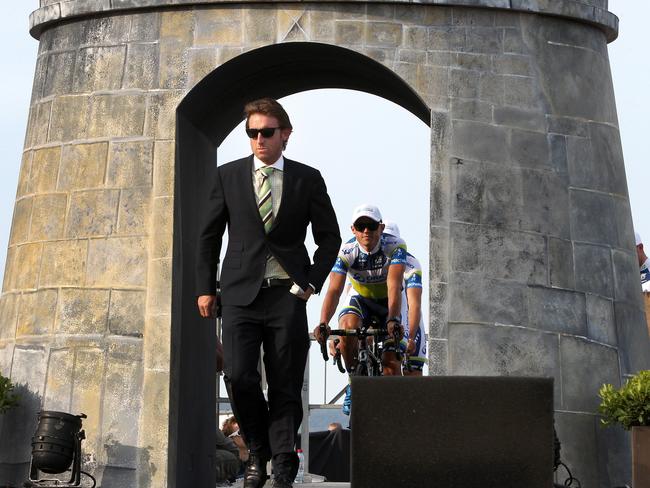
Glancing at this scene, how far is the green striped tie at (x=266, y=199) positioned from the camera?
27.9ft

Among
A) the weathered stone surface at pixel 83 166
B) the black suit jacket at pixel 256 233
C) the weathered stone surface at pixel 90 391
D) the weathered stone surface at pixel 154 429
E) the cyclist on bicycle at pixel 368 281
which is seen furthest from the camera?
the cyclist on bicycle at pixel 368 281

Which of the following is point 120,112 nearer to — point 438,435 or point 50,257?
point 50,257

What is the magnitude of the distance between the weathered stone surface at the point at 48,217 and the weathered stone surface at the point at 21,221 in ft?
0.22

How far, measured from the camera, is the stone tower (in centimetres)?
1038

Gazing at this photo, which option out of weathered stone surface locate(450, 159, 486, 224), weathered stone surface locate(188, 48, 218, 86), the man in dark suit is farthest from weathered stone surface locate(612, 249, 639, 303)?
weathered stone surface locate(188, 48, 218, 86)

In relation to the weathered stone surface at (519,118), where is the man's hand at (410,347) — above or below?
below

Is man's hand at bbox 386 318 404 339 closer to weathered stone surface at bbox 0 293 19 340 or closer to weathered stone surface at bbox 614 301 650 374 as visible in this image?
weathered stone surface at bbox 614 301 650 374

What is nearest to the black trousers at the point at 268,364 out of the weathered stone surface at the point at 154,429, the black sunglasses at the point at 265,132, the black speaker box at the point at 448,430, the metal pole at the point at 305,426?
the black sunglasses at the point at 265,132

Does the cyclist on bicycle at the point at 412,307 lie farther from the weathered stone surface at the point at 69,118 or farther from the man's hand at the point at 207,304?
the man's hand at the point at 207,304

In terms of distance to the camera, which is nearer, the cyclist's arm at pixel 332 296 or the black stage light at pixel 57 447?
the black stage light at pixel 57 447

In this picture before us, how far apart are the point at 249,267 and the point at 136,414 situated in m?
2.34

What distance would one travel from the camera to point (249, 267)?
331 inches

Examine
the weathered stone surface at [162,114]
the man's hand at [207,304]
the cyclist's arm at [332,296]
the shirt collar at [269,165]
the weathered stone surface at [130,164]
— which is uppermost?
the weathered stone surface at [162,114]

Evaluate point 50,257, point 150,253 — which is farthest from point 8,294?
point 150,253
